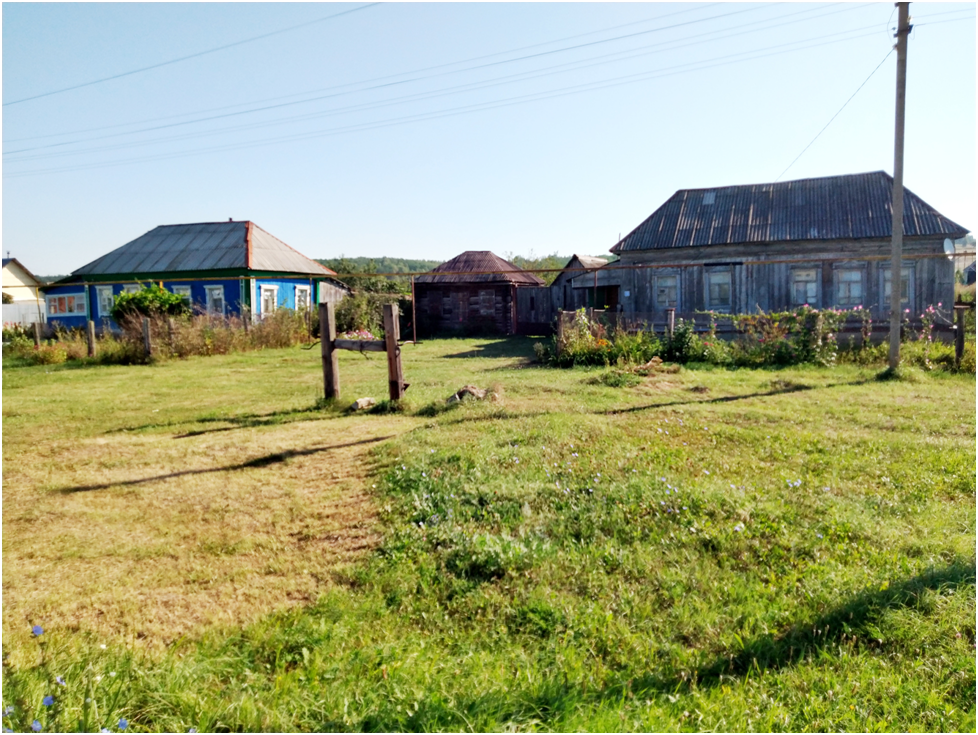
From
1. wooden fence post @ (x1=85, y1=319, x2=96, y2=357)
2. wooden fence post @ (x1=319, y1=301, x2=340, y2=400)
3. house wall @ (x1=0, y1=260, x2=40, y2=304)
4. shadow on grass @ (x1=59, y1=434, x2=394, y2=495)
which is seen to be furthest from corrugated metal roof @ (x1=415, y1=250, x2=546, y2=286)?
house wall @ (x1=0, y1=260, x2=40, y2=304)

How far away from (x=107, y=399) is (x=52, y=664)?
1013cm

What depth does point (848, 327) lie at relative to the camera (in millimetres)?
18406

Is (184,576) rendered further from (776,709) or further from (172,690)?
(776,709)

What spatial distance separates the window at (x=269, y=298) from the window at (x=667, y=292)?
16.2m

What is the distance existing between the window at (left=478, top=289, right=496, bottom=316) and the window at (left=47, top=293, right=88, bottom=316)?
63.5 ft

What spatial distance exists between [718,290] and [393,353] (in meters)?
15.2

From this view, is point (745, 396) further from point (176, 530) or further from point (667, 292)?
point (667, 292)

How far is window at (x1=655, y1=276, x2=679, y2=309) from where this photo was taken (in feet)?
73.1

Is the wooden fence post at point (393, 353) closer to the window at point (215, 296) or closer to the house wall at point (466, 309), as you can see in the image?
the window at point (215, 296)

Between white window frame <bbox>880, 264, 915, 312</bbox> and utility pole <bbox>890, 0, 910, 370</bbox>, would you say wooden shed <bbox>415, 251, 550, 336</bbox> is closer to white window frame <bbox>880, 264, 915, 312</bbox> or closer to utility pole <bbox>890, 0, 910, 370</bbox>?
white window frame <bbox>880, 264, 915, 312</bbox>

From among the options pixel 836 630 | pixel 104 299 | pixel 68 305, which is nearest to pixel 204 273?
pixel 104 299

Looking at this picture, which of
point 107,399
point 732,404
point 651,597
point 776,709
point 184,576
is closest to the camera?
point 776,709

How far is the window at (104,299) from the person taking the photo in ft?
99.0

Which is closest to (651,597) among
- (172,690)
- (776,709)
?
(776,709)
